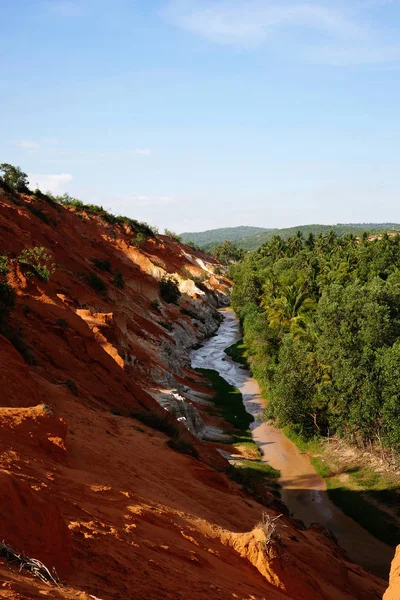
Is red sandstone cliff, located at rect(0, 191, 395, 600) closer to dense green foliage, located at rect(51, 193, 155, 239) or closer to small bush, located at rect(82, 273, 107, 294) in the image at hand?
small bush, located at rect(82, 273, 107, 294)

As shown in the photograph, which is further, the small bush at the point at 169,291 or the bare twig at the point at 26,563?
the small bush at the point at 169,291

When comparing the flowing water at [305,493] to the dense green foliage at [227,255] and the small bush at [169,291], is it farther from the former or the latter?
the dense green foliage at [227,255]

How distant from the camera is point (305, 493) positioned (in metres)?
28.3

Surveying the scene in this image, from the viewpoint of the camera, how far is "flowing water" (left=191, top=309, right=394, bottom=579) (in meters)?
22.2

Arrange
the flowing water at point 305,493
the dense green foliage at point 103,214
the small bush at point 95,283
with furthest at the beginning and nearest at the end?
the dense green foliage at point 103,214
the small bush at point 95,283
the flowing water at point 305,493

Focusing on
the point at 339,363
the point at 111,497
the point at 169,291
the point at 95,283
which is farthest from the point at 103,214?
the point at 111,497

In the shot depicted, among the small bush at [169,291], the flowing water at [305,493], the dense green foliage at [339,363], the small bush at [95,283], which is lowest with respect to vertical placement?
the flowing water at [305,493]

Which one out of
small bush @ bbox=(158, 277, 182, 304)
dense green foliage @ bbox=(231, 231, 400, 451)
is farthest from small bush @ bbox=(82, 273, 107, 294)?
small bush @ bbox=(158, 277, 182, 304)

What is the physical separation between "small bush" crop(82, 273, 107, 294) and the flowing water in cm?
1568

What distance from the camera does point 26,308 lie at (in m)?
25.1

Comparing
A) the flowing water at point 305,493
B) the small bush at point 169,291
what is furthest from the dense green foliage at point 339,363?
the small bush at point 169,291

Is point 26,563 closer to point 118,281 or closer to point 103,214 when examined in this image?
point 118,281

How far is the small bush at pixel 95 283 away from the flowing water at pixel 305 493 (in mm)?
15683

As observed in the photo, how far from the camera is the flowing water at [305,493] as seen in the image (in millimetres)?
22250
